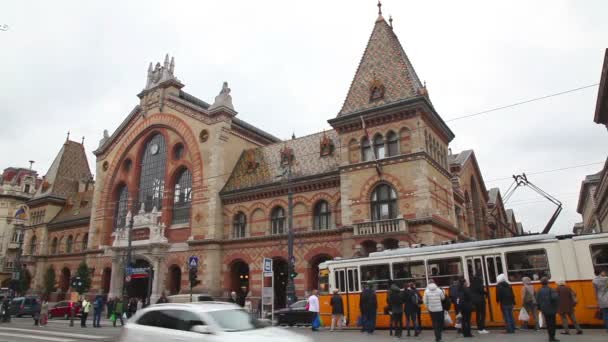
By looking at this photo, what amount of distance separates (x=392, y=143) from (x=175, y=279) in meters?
20.9

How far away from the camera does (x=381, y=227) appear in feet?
83.4

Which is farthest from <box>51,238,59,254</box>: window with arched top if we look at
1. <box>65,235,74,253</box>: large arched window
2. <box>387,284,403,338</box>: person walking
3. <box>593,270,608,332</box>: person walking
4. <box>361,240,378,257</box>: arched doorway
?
<box>593,270,608,332</box>: person walking

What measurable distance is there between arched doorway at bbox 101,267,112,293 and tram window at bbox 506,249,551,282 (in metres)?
35.4

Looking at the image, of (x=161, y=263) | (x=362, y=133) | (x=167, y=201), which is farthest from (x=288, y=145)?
(x=161, y=263)

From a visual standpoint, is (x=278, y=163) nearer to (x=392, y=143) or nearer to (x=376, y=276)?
(x=392, y=143)

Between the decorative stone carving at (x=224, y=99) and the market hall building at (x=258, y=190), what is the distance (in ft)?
0.35

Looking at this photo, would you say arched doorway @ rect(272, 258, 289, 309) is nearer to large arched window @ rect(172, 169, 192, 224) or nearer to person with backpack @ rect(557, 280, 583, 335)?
large arched window @ rect(172, 169, 192, 224)

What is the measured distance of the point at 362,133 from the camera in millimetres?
28188

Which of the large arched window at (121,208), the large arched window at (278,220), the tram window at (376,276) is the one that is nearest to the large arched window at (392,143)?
the large arched window at (278,220)

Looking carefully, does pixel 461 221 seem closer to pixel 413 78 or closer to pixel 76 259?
pixel 413 78

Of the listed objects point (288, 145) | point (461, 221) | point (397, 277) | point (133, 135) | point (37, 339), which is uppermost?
point (133, 135)

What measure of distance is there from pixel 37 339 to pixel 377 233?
1674 cm

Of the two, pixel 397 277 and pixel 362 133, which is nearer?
pixel 397 277

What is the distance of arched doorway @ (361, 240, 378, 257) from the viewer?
84.4ft
